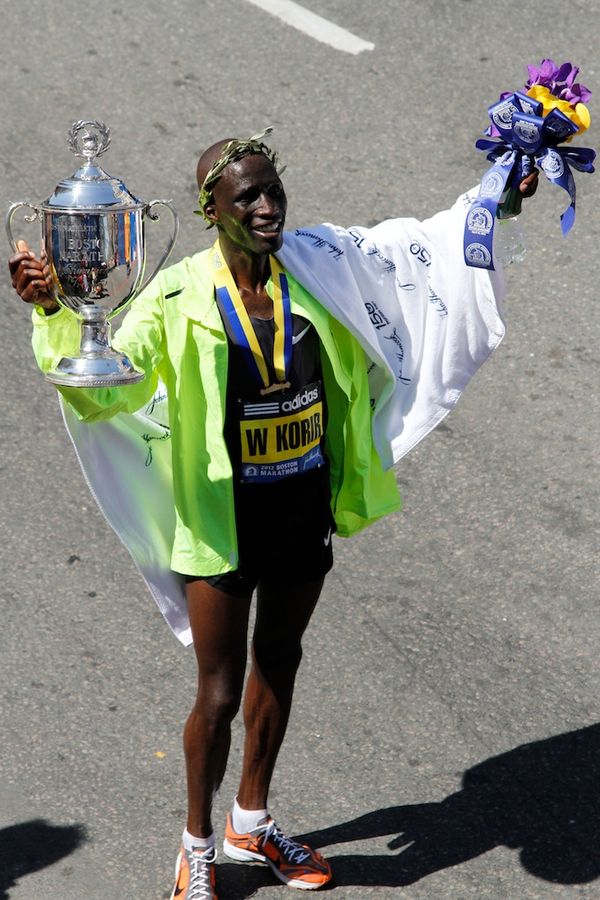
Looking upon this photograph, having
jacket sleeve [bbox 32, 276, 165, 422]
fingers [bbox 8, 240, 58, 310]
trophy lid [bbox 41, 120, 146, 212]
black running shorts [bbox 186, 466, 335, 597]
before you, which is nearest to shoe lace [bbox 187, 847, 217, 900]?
black running shorts [bbox 186, 466, 335, 597]

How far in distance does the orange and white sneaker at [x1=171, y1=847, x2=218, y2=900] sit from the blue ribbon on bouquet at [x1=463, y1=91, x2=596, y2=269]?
2063mm

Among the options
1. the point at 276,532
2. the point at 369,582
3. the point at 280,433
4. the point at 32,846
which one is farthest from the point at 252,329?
the point at 369,582

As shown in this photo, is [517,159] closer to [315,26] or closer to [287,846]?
[287,846]

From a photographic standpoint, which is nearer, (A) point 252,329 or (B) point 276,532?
(A) point 252,329

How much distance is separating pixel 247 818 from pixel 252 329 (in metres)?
1.65

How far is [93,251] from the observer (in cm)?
365

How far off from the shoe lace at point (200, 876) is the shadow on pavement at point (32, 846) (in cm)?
47

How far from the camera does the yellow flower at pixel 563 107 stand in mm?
4012

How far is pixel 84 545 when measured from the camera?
5801mm

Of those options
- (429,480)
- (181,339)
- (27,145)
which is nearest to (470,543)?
(429,480)

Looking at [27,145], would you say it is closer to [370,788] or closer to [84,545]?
[84,545]

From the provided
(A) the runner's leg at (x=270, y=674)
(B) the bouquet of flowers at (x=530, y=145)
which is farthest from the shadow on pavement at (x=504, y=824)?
(B) the bouquet of flowers at (x=530, y=145)

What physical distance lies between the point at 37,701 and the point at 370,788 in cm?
130

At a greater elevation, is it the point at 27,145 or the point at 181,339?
the point at 181,339
